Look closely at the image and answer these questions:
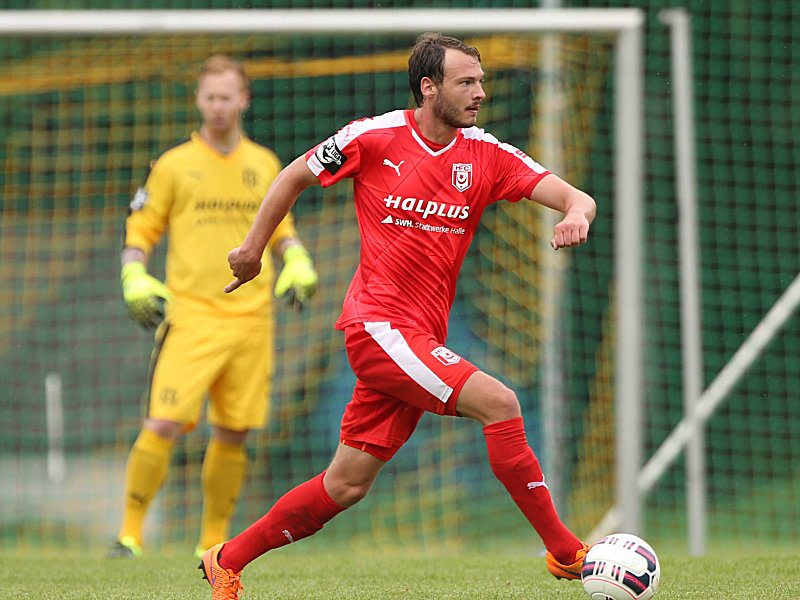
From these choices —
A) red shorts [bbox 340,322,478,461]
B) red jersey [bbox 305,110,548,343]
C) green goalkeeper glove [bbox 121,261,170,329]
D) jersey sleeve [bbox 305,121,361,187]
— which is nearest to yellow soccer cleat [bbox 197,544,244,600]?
red shorts [bbox 340,322,478,461]

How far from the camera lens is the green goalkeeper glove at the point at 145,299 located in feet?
20.5

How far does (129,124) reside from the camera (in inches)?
409

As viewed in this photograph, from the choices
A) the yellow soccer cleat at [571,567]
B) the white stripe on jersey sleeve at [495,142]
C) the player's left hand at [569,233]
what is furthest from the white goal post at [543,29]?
the player's left hand at [569,233]

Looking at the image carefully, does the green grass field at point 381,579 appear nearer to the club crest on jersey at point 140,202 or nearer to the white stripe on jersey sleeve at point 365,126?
the white stripe on jersey sleeve at point 365,126

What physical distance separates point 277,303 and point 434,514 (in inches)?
77.6

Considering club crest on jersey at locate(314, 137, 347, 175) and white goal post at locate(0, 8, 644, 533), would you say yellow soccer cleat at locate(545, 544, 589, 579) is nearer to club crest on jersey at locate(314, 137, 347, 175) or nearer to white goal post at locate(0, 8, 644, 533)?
club crest on jersey at locate(314, 137, 347, 175)

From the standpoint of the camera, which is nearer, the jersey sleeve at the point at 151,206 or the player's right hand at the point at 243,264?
the player's right hand at the point at 243,264

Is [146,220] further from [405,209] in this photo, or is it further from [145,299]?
[405,209]

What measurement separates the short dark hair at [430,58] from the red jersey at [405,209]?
0.42 feet

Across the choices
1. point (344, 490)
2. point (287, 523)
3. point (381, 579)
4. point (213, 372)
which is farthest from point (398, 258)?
point (213, 372)

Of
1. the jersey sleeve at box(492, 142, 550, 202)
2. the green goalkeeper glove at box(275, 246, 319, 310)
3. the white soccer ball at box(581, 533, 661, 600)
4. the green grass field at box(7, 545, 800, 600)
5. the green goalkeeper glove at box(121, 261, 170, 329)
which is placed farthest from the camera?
the green goalkeeper glove at box(121, 261, 170, 329)

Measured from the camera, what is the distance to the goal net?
29.6 ft

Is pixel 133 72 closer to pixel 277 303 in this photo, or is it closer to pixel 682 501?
pixel 277 303

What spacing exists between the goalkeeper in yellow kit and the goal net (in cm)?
165
